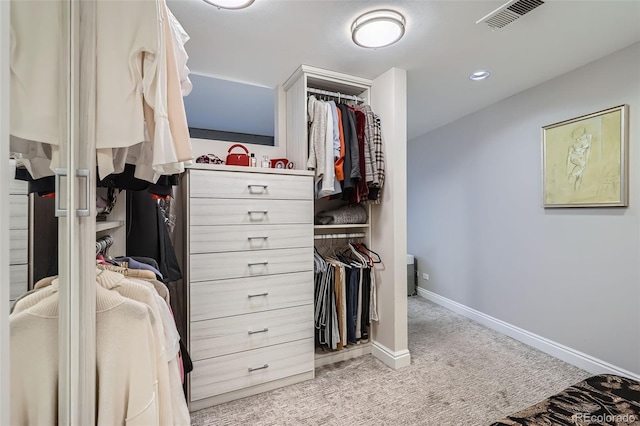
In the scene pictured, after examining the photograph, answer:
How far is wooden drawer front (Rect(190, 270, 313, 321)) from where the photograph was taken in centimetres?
176

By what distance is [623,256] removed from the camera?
6.69 ft

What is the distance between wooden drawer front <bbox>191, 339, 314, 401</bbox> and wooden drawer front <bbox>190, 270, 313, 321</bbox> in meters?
0.28

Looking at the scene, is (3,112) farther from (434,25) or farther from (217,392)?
(434,25)

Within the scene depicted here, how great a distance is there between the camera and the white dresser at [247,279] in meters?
1.76

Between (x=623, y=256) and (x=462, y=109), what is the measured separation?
190 cm

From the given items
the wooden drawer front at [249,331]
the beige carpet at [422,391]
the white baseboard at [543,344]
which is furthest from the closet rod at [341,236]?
the white baseboard at [543,344]

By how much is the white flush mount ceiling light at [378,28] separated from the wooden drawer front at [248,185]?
0.94 metres

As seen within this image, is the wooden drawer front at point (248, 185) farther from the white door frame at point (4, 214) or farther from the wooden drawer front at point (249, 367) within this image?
the white door frame at point (4, 214)

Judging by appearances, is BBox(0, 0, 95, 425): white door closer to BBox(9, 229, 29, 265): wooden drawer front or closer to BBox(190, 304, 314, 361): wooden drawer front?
BBox(9, 229, 29, 265): wooden drawer front

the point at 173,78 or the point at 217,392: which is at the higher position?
the point at 173,78

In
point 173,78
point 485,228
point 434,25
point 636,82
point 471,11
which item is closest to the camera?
point 173,78

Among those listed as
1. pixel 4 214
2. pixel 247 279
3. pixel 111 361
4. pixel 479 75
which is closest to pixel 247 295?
pixel 247 279

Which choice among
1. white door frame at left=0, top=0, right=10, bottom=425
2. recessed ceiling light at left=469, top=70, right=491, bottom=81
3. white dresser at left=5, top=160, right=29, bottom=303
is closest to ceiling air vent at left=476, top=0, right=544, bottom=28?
recessed ceiling light at left=469, top=70, right=491, bottom=81

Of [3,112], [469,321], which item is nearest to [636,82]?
[469,321]
